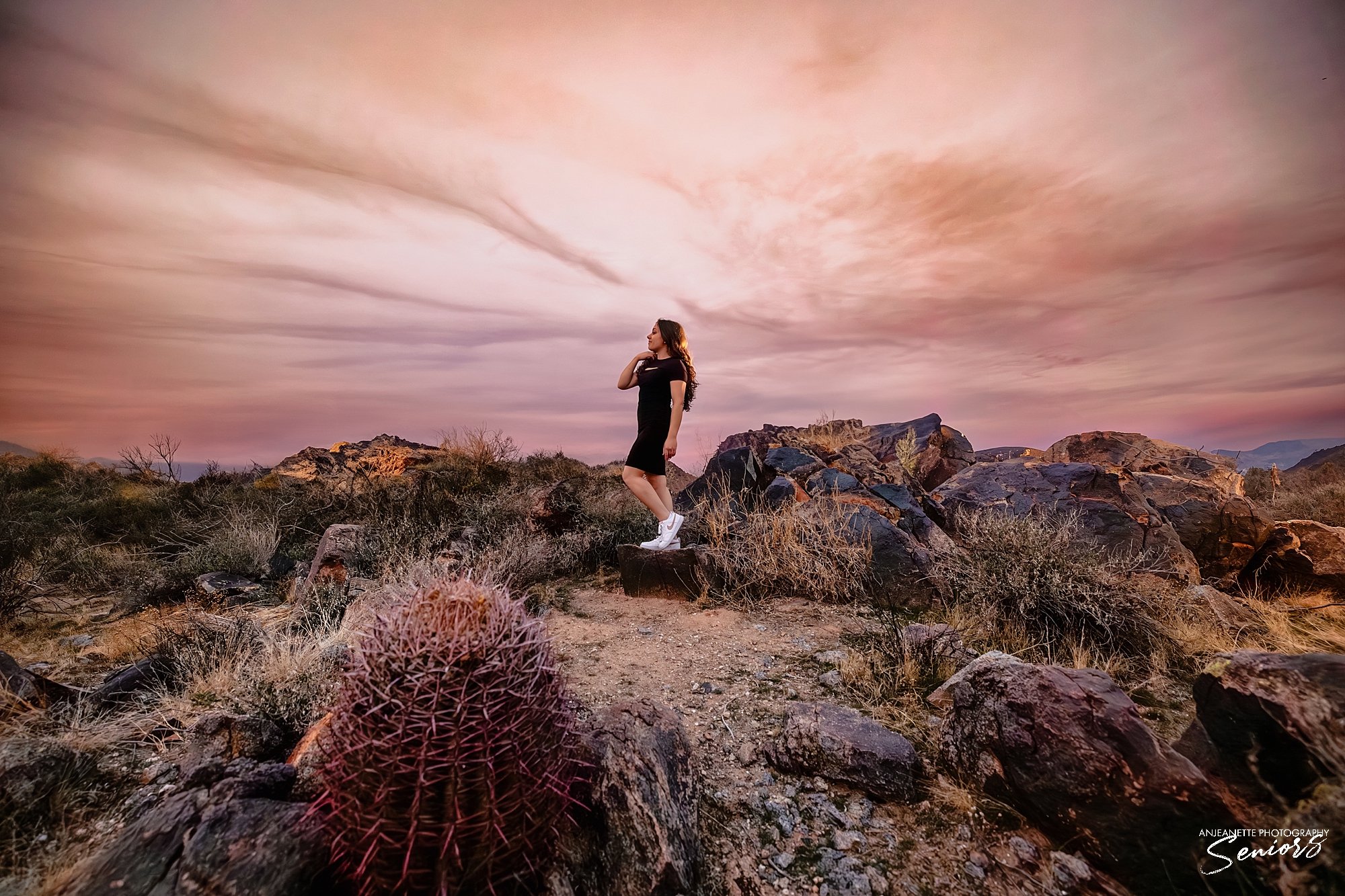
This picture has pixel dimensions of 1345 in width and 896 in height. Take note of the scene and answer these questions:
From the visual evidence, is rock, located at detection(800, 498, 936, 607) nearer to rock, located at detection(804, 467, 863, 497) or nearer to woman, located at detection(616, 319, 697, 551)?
rock, located at detection(804, 467, 863, 497)

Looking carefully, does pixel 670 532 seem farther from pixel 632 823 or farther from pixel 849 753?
pixel 632 823

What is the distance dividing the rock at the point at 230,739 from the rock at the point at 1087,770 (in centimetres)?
369

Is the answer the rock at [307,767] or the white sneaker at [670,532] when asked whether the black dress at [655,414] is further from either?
the rock at [307,767]

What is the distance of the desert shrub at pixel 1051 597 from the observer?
478cm

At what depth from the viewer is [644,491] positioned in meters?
7.45

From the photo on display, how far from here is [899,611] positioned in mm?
6141

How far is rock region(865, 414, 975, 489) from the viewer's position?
12453 mm

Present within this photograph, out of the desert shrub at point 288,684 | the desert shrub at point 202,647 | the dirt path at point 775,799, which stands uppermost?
the desert shrub at point 288,684

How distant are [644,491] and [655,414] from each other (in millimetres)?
1069

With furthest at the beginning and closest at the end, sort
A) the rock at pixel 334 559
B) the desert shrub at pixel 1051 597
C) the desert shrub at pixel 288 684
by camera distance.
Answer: the rock at pixel 334 559
the desert shrub at pixel 1051 597
the desert shrub at pixel 288 684

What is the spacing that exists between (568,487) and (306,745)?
266 inches

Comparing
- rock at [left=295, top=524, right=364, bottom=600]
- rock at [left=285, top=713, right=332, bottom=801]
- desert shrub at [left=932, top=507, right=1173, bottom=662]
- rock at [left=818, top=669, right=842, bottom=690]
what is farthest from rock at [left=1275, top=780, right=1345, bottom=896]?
rock at [left=295, top=524, right=364, bottom=600]

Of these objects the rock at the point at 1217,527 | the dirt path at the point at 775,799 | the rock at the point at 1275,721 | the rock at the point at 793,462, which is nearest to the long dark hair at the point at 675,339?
the rock at the point at 793,462

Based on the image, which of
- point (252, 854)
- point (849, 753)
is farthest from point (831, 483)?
point (252, 854)
